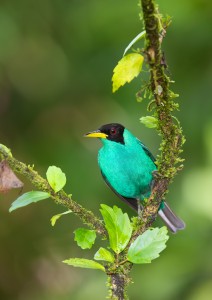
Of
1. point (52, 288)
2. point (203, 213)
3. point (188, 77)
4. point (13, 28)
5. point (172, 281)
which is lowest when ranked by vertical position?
point (52, 288)

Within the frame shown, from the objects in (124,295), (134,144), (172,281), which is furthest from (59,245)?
(124,295)

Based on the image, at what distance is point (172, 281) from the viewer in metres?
7.32

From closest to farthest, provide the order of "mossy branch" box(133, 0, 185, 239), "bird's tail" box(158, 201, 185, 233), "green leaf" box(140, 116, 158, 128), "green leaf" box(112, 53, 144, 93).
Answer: "mossy branch" box(133, 0, 185, 239), "green leaf" box(112, 53, 144, 93), "green leaf" box(140, 116, 158, 128), "bird's tail" box(158, 201, 185, 233)

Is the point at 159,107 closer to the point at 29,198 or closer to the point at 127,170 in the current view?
the point at 29,198

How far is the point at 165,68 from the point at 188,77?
630 centimetres

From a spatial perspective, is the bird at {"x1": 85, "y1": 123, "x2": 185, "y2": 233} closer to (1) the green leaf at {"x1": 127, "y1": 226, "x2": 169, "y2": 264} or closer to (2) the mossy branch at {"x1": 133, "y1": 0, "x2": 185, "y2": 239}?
(2) the mossy branch at {"x1": 133, "y1": 0, "x2": 185, "y2": 239}

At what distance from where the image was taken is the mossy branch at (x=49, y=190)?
2.40 metres

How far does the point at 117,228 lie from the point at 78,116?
723cm

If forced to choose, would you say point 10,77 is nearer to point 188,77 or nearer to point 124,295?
point 188,77

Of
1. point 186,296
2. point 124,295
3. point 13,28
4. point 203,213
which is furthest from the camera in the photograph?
point 13,28

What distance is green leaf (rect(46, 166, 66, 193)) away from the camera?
2483mm

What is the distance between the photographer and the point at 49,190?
97.8 inches

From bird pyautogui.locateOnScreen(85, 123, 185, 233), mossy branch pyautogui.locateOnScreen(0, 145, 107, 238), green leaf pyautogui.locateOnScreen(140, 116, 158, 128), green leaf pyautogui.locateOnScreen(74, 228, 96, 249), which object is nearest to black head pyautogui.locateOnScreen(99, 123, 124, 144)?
bird pyautogui.locateOnScreen(85, 123, 185, 233)

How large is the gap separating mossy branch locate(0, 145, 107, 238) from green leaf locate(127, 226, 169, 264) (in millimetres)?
261
